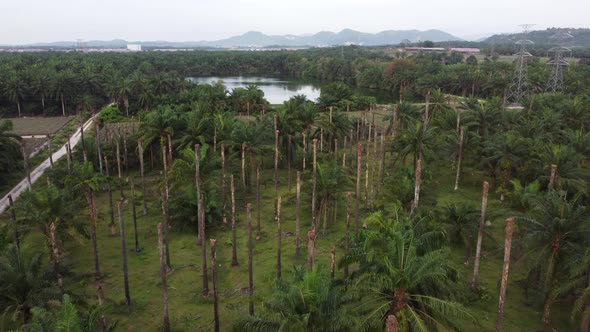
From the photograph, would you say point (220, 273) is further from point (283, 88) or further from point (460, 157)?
point (283, 88)

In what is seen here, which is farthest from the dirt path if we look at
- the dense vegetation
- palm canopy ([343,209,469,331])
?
palm canopy ([343,209,469,331])

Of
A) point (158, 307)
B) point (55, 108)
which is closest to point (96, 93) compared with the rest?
point (55, 108)

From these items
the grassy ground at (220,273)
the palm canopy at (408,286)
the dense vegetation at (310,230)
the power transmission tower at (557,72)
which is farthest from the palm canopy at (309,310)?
the power transmission tower at (557,72)

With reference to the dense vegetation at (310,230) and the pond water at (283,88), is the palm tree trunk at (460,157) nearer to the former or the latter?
the dense vegetation at (310,230)

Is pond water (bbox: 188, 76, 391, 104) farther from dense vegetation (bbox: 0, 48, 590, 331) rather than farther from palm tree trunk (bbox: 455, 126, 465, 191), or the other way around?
palm tree trunk (bbox: 455, 126, 465, 191)

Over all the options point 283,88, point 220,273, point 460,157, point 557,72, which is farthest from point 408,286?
point 283,88

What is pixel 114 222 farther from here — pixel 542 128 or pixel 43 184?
pixel 542 128

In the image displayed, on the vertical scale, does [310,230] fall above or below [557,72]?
below
